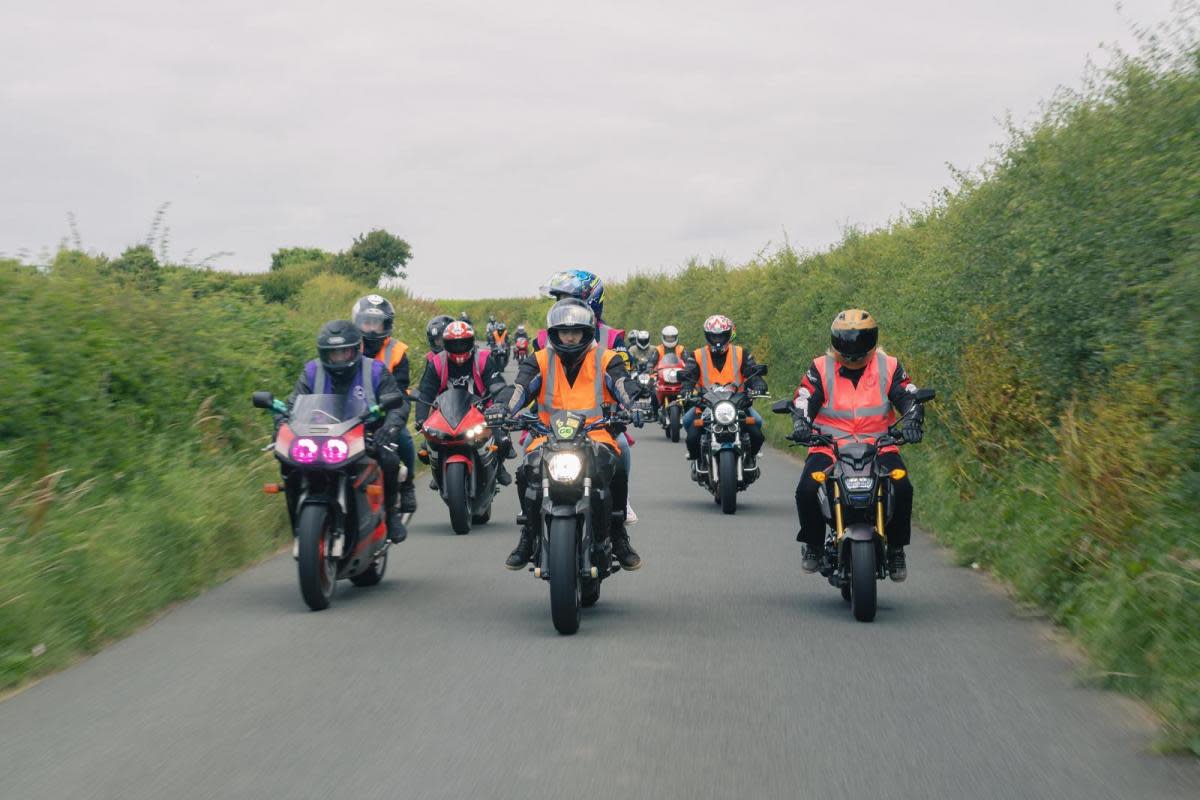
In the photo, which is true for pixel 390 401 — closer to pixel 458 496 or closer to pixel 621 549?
pixel 621 549

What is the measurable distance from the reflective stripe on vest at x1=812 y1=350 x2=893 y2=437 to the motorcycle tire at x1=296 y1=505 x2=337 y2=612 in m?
3.41

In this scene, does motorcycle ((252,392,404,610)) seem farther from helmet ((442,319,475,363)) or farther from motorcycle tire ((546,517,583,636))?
helmet ((442,319,475,363))

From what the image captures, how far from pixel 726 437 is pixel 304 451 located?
718 centimetres

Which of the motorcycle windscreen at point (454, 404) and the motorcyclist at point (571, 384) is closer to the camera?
the motorcyclist at point (571, 384)

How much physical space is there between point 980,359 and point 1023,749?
933cm

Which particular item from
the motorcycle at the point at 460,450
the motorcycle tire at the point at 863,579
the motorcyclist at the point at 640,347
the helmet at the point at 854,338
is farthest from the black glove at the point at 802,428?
the motorcyclist at the point at 640,347

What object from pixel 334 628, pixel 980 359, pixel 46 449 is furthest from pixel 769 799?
pixel 980 359

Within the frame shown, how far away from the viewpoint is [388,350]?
1343 cm

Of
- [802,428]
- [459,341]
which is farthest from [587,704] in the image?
[459,341]

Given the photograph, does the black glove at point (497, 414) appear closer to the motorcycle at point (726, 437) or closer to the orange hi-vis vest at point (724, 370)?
the motorcycle at point (726, 437)

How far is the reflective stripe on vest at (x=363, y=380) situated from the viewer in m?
10.9

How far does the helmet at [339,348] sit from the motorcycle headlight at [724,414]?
618 centimetres

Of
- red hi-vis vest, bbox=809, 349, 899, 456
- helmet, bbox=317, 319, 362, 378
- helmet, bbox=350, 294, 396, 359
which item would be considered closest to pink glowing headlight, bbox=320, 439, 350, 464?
helmet, bbox=317, 319, 362, 378

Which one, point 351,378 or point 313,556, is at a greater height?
point 351,378
